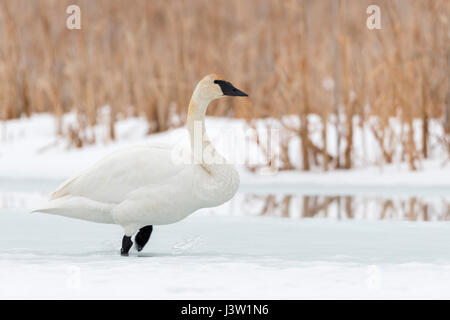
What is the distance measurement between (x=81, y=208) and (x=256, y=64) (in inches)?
193

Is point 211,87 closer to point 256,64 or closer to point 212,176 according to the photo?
point 212,176

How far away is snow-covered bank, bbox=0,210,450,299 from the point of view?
2.98 meters

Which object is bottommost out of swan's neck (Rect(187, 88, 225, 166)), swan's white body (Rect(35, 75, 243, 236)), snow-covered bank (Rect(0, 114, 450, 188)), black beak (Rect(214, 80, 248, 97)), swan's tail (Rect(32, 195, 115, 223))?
snow-covered bank (Rect(0, 114, 450, 188))

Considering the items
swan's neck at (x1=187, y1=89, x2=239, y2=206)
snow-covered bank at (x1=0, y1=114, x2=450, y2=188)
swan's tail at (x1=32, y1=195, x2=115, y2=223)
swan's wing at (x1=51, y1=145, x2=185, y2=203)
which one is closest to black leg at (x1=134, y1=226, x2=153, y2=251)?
swan's tail at (x1=32, y1=195, x2=115, y2=223)

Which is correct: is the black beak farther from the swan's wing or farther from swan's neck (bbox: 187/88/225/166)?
the swan's wing

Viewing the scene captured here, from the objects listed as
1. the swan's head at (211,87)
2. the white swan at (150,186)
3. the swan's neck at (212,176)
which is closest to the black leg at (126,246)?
the white swan at (150,186)

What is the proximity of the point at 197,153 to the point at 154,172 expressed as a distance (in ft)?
0.76

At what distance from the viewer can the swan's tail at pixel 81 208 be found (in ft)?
12.6

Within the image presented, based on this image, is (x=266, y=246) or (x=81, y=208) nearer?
(x=81, y=208)

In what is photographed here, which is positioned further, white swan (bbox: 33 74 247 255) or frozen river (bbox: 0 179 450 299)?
white swan (bbox: 33 74 247 255)

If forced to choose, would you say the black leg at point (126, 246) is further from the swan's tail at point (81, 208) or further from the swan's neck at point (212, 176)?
the swan's neck at point (212, 176)

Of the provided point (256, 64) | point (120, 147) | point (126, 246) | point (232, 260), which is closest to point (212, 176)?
point (232, 260)

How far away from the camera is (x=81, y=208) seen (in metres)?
3.87

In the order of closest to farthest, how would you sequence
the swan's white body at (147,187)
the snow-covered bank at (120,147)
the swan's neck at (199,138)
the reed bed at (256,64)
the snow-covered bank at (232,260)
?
the snow-covered bank at (232,260), the swan's white body at (147,187), the swan's neck at (199,138), the snow-covered bank at (120,147), the reed bed at (256,64)
